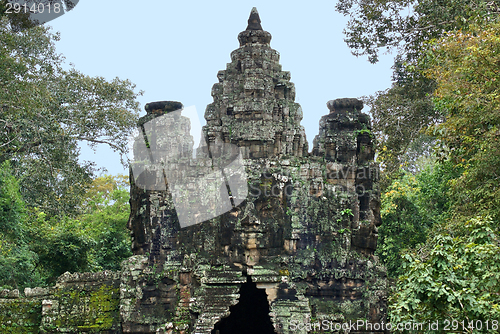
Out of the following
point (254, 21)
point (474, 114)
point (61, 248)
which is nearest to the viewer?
point (474, 114)

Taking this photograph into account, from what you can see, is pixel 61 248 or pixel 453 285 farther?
pixel 61 248

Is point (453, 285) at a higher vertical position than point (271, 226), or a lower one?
lower

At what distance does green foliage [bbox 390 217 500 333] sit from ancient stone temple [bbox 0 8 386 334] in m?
3.11

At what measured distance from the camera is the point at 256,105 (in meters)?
14.2

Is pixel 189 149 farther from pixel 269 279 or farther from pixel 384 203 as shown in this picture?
pixel 384 203

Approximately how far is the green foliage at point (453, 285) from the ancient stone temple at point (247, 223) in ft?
10.2

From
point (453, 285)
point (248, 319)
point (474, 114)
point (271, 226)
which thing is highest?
point (474, 114)

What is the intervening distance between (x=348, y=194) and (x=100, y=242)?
10.3 m

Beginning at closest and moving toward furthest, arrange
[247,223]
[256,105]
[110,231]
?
1. [247,223]
2. [256,105]
3. [110,231]

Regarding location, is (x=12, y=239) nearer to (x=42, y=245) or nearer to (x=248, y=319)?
(x=42, y=245)

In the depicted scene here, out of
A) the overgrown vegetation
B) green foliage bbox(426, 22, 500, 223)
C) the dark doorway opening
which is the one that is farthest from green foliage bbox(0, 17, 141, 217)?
green foliage bbox(426, 22, 500, 223)

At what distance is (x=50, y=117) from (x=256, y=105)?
731cm

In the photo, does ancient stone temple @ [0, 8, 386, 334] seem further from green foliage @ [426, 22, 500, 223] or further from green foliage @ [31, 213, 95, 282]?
green foliage @ [31, 213, 95, 282]

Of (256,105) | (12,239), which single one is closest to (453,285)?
(256,105)
